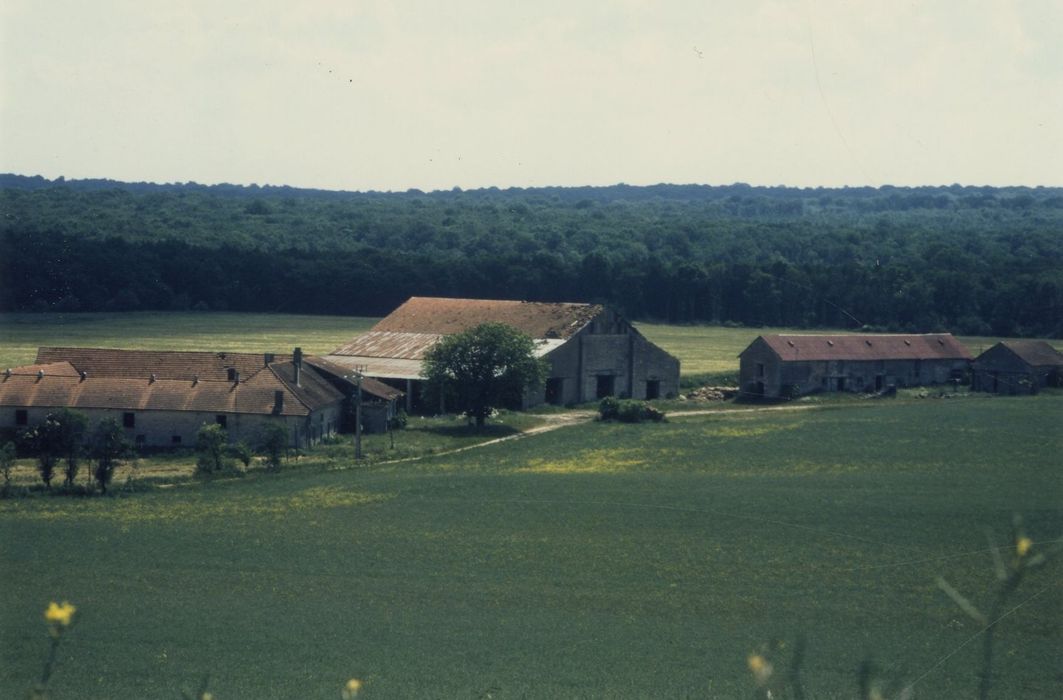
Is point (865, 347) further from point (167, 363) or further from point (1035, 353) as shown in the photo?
point (167, 363)

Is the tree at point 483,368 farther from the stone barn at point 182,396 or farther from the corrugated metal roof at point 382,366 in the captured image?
the stone barn at point 182,396

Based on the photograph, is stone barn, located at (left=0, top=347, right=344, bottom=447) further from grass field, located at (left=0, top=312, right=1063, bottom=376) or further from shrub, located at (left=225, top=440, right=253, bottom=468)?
grass field, located at (left=0, top=312, right=1063, bottom=376)

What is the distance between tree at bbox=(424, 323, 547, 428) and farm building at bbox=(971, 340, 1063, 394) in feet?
83.6

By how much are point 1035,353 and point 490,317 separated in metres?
26.7

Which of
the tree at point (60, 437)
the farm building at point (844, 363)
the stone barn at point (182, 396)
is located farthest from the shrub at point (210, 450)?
the farm building at point (844, 363)

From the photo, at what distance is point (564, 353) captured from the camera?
58188 mm

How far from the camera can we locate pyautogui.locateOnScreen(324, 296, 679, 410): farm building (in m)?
57.9

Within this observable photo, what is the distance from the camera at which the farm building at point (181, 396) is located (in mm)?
44094

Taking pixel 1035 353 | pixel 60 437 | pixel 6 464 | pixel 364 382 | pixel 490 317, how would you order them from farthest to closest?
1. pixel 1035 353
2. pixel 490 317
3. pixel 364 382
4. pixel 60 437
5. pixel 6 464

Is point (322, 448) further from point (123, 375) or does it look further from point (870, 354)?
point (870, 354)

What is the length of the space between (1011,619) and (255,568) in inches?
570

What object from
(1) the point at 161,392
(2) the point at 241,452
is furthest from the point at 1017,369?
(1) the point at 161,392

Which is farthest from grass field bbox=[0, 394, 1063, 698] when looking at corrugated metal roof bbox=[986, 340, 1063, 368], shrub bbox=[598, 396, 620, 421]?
corrugated metal roof bbox=[986, 340, 1063, 368]

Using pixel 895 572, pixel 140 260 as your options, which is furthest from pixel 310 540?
pixel 140 260
